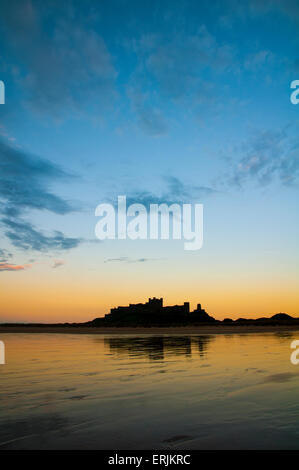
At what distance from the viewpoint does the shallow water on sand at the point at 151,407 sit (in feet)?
18.0

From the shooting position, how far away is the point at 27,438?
557 cm

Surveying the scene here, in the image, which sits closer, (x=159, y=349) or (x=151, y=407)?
(x=151, y=407)

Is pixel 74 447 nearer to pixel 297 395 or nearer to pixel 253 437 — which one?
pixel 253 437

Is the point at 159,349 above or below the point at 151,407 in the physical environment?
below

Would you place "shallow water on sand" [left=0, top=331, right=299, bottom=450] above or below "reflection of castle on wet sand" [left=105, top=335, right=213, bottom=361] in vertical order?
above

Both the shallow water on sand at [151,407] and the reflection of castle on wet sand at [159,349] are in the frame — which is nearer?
the shallow water on sand at [151,407]

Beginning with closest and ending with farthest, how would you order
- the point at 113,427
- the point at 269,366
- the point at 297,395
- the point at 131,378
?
the point at 113,427, the point at 297,395, the point at 131,378, the point at 269,366

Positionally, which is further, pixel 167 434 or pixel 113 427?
pixel 113 427

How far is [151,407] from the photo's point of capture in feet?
24.6

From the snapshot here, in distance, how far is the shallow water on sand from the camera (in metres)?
5.47

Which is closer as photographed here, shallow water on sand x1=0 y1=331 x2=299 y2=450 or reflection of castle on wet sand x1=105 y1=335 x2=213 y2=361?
shallow water on sand x1=0 y1=331 x2=299 y2=450

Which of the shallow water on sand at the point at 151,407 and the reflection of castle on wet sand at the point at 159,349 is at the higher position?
the shallow water on sand at the point at 151,407
